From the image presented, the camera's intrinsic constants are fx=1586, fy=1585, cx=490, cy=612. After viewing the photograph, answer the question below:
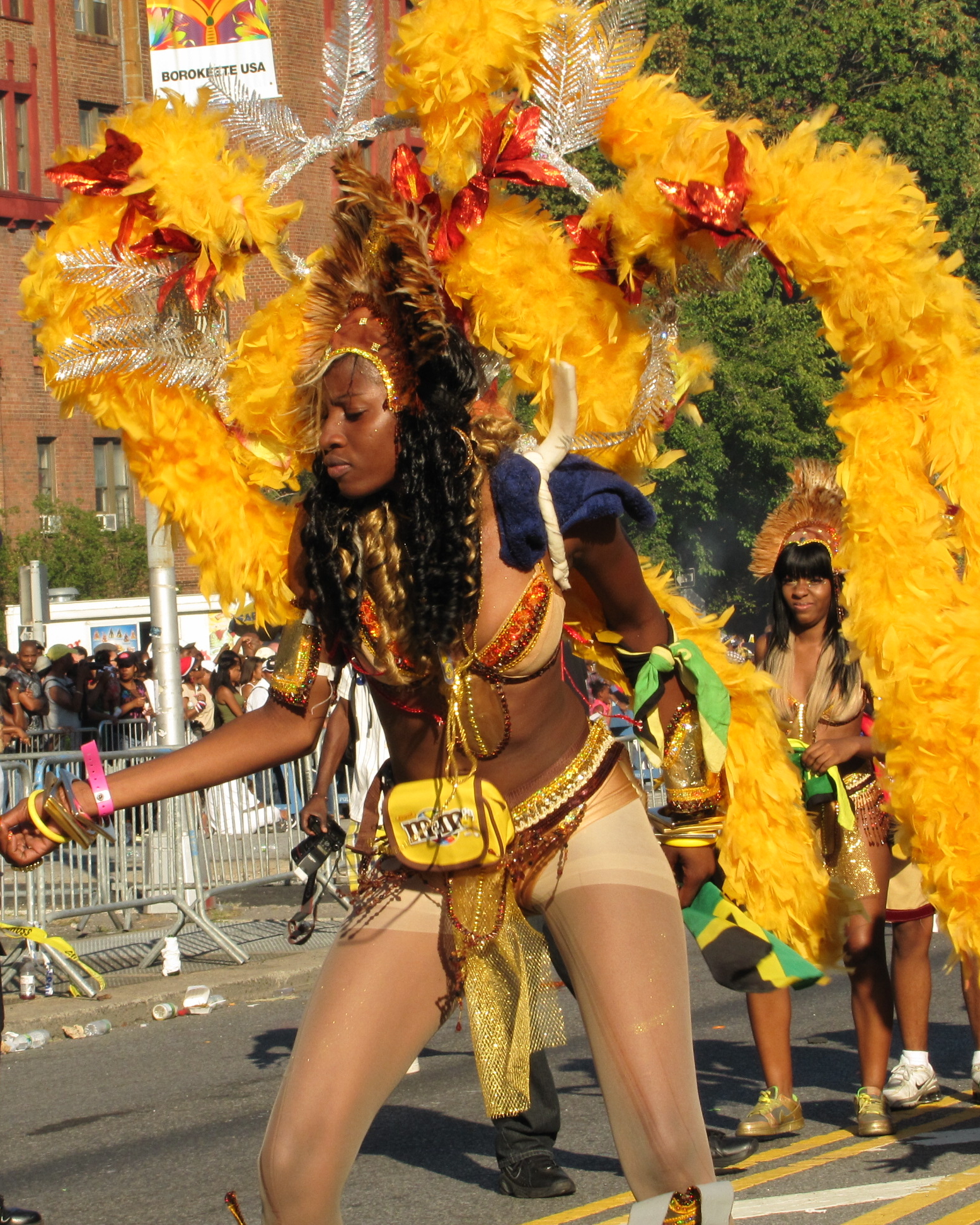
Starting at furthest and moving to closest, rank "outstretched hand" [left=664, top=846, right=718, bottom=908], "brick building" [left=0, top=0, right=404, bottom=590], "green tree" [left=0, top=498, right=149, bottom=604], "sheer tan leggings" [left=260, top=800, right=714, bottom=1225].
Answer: "green tree" [left=0, top=498, right=149, bottom=604]
"brick building" [left=0, top=0, right=404, bottom=590]
"outstretched hand" [left=664, top=846, right=718, bottom=908]
"sheer tan leggings" [left=260, top=800, right=714, bottom=1225]

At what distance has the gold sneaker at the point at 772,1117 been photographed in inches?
197

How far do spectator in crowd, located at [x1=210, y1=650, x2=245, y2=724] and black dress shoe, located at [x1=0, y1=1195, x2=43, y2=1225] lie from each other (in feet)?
27.4

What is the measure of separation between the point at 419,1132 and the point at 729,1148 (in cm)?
112

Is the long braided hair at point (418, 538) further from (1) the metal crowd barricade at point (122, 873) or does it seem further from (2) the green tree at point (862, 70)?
(2) the green tree at point (862, 70)

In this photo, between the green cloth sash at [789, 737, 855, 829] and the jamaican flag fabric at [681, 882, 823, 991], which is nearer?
the jamaican flag fabric at [681, 882, 823, 991]

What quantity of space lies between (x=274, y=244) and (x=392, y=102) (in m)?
0.46

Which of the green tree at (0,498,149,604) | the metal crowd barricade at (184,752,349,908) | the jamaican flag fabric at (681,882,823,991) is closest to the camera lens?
the jamaican flag fabric at (681,882,823,991)

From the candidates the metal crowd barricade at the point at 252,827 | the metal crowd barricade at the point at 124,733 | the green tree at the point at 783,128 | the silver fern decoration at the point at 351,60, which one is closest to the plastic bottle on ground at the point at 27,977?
the metal crowd barricade at the point at 252,827

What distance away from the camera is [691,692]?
3258 mm

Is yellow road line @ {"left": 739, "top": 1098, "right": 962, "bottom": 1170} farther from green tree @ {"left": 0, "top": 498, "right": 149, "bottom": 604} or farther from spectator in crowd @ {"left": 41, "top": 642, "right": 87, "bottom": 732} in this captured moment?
green tree @ {"left": 0, "top": 498, "right": 149, "bottom": 604}

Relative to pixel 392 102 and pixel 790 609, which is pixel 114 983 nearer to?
pixel 790 609

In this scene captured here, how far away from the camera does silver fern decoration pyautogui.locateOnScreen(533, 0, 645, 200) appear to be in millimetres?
3646

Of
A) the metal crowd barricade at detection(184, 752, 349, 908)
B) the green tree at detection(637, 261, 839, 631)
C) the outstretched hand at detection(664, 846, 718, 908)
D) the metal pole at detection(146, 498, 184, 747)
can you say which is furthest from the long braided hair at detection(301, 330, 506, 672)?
the green tree at detection(637, 261, 839, 631)

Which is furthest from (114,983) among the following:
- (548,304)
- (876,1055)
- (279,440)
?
(548,304)
